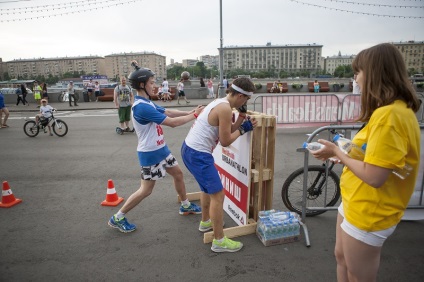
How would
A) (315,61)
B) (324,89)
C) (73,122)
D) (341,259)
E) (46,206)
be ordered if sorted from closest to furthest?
(341,259), (46,206), (73,122), (324,89), (315,61)

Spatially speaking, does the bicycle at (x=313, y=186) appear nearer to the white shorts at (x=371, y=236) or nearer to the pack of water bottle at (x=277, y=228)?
the pack of water bottle at (x=277, y=228)

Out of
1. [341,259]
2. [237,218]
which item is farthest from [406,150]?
[237,218]

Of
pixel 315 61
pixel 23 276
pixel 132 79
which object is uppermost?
pixel 315 61

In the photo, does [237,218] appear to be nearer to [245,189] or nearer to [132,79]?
[245,189]

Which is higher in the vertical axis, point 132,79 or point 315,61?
point 315,61

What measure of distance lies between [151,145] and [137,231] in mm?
1222

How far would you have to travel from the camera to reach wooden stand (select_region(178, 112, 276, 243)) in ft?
11.6

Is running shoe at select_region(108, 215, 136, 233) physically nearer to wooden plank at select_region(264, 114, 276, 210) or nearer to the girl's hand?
wooden plank at select_region(264, 114, 276, 210)

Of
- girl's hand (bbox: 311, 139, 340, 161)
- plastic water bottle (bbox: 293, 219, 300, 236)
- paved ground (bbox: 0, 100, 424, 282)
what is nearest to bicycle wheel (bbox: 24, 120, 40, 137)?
paved ground (bbox: 0, 100, 424, 282)

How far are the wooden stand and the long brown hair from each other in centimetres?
180

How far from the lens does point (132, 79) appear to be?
3.62 metres

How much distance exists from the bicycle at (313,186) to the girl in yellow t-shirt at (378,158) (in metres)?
2.24

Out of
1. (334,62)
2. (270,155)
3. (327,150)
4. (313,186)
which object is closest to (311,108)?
(313,186)

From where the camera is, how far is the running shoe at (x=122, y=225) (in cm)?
390
